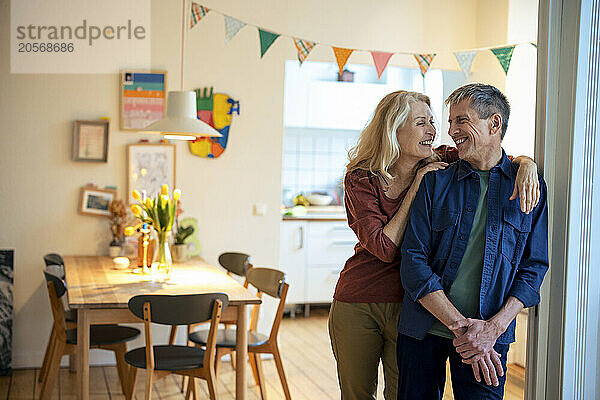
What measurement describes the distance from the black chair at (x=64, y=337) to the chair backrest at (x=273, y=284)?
0.74 meters

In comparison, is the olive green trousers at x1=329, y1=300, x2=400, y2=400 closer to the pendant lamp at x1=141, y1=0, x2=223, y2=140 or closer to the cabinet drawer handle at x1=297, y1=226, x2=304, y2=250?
the pendant lamp at x1=141, y1=0, x2=223, y2=140

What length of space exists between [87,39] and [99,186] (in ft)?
3.20

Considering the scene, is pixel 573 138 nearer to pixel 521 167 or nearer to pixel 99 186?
pixel 521 167

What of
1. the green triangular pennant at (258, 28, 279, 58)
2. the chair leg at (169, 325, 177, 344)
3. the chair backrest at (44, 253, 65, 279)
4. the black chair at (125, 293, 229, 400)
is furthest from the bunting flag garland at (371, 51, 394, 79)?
the chair backrest at (44, 253, 65, 279)

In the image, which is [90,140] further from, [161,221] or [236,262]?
[236,262]

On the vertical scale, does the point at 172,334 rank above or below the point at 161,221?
below

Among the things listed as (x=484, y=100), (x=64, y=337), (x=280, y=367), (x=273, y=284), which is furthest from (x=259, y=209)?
Result: (x=484, y=100)

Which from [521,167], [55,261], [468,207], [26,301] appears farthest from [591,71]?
[26,301]

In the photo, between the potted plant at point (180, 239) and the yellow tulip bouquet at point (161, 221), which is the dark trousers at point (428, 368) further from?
the potted plant at point (180, 239)

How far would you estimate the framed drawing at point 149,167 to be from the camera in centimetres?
461

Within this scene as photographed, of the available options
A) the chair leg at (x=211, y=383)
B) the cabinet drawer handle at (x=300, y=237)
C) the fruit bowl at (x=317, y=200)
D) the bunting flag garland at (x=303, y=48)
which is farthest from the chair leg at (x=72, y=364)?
the fruit bowl at (x=317, y=200)

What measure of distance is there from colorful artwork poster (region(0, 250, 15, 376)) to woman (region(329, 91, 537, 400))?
2.92 metres

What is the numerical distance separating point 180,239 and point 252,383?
1.05 metres

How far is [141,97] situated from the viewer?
15.0 ft
